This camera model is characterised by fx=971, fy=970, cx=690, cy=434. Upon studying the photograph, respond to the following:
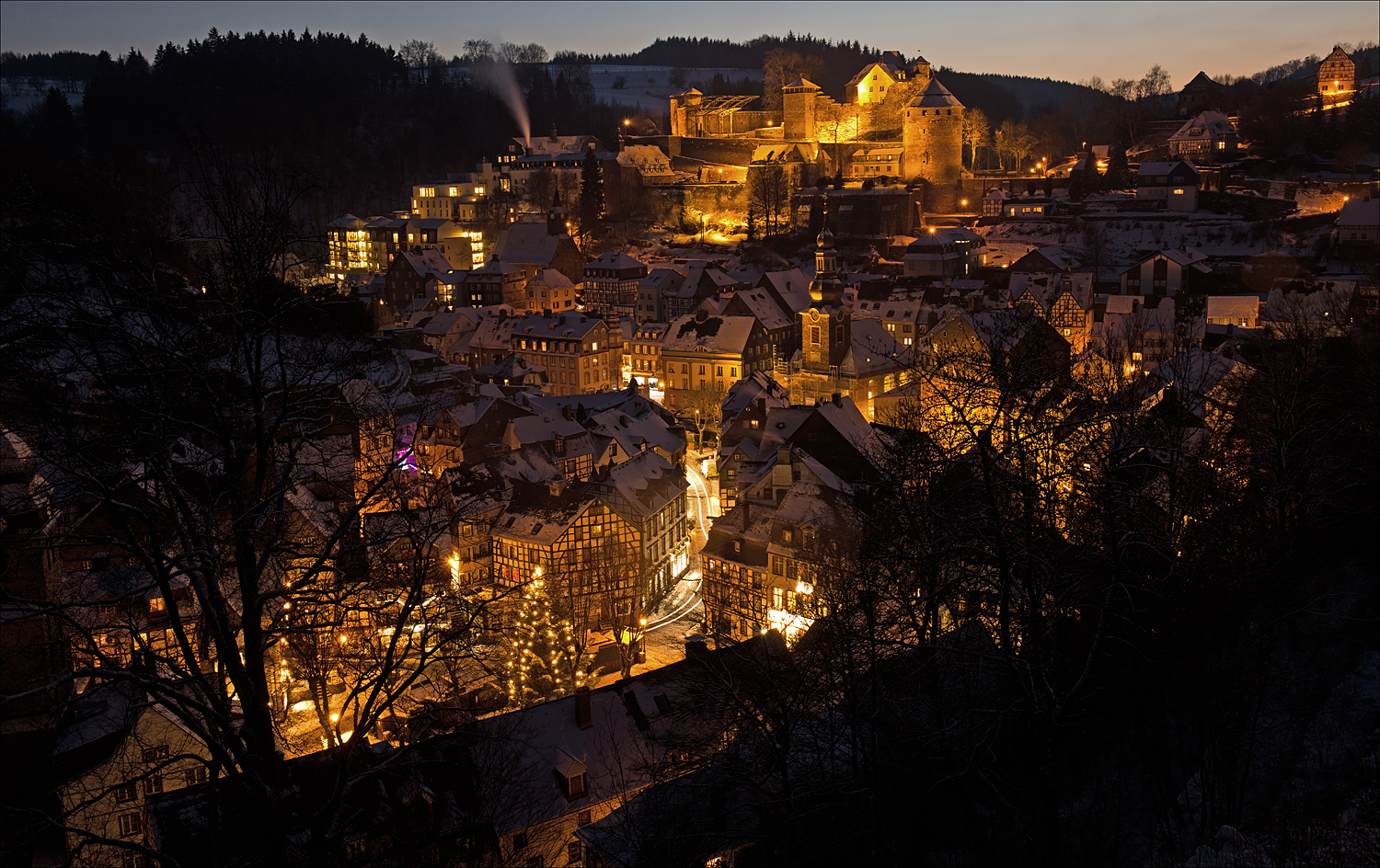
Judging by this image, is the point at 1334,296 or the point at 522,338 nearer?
the point at 1334,296

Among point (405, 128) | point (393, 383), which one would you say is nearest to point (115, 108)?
point (405, 128)

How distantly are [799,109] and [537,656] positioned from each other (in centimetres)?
7605

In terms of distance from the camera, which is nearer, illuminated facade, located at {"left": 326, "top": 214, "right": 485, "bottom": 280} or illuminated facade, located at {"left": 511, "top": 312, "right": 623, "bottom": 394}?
illuminated facade, located at {"left": 511, "top": 312, "right": 623, "bottom": 394}

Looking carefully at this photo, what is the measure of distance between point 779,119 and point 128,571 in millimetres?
86444

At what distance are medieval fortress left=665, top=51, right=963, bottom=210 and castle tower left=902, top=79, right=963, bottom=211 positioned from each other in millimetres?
73

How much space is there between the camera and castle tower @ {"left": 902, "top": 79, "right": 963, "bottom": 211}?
76562 millimetres

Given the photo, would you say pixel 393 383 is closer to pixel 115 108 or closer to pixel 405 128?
pixel 115 108

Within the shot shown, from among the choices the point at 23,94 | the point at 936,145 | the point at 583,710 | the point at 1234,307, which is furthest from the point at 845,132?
the point at 23,94

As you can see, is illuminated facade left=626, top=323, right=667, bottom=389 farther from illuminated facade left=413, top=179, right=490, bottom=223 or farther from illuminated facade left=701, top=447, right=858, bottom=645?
illuminated facade left=413, top=179, right=490, bottom=223

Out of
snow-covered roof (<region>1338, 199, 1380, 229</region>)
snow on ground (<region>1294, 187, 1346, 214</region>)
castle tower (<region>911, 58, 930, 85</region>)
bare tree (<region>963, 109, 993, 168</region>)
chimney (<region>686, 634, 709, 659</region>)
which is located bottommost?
chimney (<region>686, 634, 709, 659</region>)

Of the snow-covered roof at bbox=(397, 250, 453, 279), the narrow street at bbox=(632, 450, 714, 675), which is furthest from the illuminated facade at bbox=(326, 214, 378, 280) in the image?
the narrow street at bbox=(632, 450, 714, 675)

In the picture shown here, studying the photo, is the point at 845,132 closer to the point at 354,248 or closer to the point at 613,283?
the point at 613,283

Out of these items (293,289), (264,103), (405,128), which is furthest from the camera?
(405,128)

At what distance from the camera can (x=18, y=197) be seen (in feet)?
23.3
